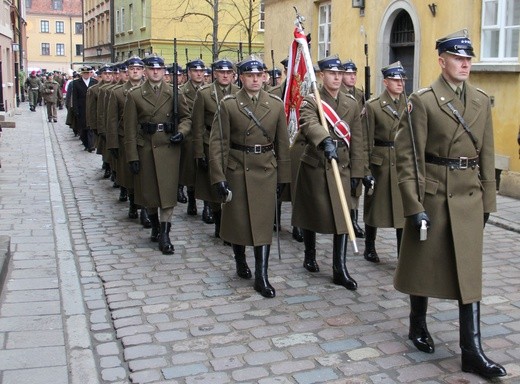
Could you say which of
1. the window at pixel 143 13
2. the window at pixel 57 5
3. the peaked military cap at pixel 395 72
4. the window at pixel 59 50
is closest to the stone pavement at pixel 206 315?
the peaked military cap at pixel 395 72

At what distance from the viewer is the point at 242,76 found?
251 inches

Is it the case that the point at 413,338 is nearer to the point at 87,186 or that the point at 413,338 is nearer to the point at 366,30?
the point at 87,186

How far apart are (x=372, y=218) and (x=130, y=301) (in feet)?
8.76

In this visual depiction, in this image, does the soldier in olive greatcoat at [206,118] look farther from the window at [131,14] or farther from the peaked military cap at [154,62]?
the window at [131,14]

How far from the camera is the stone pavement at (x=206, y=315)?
A: 4664mm

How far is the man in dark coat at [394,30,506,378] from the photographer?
14.9 ft

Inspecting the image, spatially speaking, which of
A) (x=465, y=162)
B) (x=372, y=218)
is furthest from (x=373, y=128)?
(x=465, y=162)

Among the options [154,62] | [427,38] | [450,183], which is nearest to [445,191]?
[450,183]

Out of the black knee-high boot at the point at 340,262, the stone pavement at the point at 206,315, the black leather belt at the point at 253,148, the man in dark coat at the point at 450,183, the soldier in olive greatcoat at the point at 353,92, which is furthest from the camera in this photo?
the soldier in olive greatcoat at the point at 353,92

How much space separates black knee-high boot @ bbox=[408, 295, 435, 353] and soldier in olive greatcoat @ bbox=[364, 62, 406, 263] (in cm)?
230

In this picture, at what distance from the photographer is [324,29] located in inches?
720

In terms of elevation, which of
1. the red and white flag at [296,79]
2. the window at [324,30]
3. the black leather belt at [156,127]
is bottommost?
the black leather belt at [156,127]

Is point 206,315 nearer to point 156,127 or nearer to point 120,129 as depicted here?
point 156,127

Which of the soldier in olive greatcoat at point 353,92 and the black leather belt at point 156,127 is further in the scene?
the black leather belt at point 156,127
